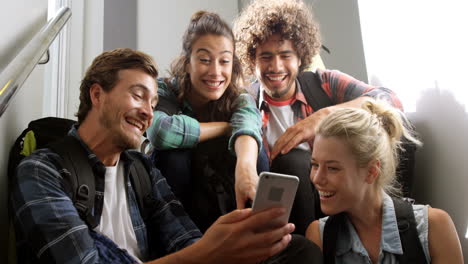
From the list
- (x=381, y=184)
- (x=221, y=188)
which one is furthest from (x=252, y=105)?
(x=381, y=184)

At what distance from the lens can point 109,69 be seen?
1.32 metres

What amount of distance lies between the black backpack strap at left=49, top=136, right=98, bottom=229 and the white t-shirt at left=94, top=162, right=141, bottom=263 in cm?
6

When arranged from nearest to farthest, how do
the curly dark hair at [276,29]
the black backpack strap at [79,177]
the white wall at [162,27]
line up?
the black backpack strap at [79,177] < the curly dark hair at [276,29] < the white wall at [162,27]

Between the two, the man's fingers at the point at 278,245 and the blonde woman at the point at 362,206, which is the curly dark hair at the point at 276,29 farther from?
the man's fingers at the point at 278,245

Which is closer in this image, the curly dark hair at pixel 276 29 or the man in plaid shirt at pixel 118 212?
the man in plaid shirt at pixel 118 212

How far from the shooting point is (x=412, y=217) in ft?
4.51

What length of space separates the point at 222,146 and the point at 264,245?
2.63ft

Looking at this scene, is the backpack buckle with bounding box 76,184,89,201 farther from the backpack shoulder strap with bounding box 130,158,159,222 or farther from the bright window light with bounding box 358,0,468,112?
the bright window light with bounding box 358,0,468,112

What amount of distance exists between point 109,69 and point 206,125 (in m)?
0.47

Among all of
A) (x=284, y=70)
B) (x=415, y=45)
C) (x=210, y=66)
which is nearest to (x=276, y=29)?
(x=284, y=70)

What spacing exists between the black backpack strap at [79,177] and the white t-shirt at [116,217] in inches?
2.4

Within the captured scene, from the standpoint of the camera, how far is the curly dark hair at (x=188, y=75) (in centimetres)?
180

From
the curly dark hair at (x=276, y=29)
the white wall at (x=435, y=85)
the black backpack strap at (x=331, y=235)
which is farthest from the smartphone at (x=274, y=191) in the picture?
the curly dark hair at (x=276, y=29)

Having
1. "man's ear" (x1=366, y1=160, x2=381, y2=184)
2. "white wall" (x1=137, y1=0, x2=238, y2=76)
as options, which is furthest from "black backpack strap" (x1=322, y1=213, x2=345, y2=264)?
"white wall" (x1=137, y1=0, x2=238, y2=76)
